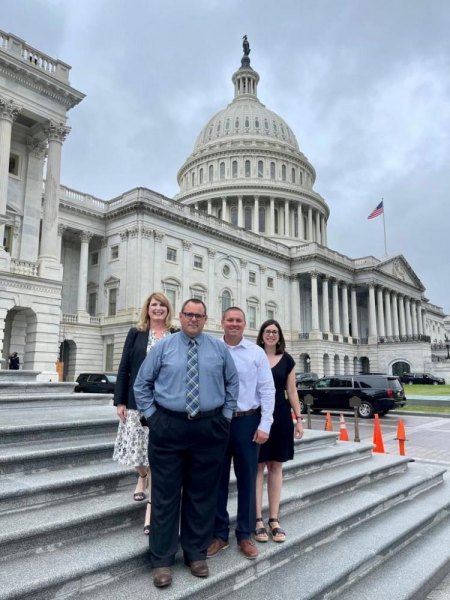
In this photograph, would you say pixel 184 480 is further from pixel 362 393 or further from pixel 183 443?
pixel 362 393

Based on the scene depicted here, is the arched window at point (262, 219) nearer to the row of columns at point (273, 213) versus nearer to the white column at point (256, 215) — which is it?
the row of columns at point (273, 213)

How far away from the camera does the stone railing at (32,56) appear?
22766 millimetres

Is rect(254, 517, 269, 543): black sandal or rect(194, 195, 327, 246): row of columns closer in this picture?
rect(254, 517, 269, 543): black sandal

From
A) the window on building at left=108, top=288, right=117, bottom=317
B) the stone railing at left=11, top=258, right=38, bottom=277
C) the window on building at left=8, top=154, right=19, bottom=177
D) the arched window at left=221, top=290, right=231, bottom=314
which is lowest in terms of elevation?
the stone railing at left=11, top=258, right=38, bottom=277

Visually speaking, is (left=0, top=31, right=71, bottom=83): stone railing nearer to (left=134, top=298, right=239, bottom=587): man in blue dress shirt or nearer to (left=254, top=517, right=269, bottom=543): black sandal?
(left=134, top=298, right=239, bottom=587): man in blue dress shirt

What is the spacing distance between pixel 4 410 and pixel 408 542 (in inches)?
275

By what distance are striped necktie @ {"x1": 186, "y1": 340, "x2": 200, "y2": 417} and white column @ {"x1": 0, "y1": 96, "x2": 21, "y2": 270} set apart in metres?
19.4

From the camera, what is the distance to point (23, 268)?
71.4 feet

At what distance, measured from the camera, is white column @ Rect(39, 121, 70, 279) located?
22.5 m

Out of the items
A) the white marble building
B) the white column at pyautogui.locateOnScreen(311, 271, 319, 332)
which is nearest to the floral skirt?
the white marble building

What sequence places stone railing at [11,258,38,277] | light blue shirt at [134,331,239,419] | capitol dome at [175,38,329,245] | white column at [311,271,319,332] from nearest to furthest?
light blue shirt at [134,331,239,419], stone railing at [11,258,38,277], white column at [311,271,319,332], capitol dome at [175,38,329,245]

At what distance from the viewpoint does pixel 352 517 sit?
5453 millimetres

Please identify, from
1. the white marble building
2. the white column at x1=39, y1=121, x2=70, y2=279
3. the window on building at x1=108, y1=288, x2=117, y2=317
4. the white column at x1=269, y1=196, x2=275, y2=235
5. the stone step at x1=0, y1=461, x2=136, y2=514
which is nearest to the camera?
the stone step at x1=0, y1=461, x2=136, y2=514

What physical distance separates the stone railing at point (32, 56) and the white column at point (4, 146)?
2.66m
